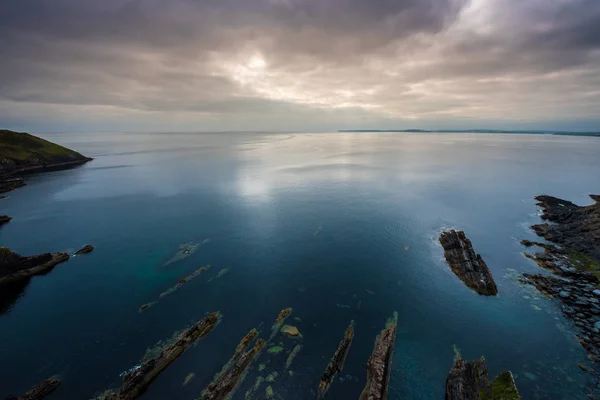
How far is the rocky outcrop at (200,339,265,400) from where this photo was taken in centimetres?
2550

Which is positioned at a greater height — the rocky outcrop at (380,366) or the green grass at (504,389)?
the green grass at (504,389)

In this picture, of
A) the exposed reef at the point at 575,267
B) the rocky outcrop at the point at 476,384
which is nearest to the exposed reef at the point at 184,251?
the rocky outcrop at the point at 476,384

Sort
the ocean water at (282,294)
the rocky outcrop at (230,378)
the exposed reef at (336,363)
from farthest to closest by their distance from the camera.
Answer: the ocean water at (282,294) → the exposed reef at (336,363) → the rocky outcrop at (230,378)

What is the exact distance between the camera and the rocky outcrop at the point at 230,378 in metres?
25.5

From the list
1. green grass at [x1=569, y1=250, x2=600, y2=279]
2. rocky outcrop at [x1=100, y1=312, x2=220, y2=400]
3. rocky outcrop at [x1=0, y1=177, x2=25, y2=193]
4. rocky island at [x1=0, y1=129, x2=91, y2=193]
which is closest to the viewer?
rocky outcrop at [x1=100, y1=312, x2=220, y2=400]

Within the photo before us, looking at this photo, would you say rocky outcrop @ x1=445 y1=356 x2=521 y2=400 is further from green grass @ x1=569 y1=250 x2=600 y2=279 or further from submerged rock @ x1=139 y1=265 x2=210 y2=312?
submerged rock @ x1=139 y1=265 x2=210 y2=312

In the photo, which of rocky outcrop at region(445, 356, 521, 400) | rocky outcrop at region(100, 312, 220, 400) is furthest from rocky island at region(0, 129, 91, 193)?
rocky outcrop at region(445, 356, 521, 400)

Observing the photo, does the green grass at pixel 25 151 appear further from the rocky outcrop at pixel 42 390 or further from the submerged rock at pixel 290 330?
the submerged rock at pixel 290 330

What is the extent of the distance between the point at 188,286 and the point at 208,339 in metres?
13.0

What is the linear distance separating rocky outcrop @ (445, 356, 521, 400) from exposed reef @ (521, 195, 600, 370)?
43.0ft

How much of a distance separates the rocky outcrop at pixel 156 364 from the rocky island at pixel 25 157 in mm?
136451

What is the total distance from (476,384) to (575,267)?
38.9m

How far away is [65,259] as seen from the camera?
52344mm

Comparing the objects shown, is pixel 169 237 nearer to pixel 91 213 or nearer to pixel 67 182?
pixel 91 213
